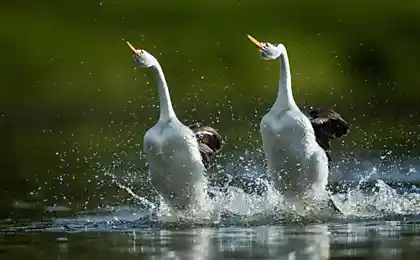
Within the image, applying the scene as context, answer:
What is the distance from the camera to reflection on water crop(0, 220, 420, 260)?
17.4 metres

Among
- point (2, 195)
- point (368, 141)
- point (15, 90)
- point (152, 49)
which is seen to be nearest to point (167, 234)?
point (2, 195)

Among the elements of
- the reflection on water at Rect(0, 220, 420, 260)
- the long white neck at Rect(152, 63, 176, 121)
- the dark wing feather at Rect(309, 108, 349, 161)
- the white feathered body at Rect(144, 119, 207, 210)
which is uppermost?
the long white neck at Rect(152, 63, 176, 121)

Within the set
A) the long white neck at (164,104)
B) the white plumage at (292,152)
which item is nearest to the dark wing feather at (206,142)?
the long white neck at (164,104)

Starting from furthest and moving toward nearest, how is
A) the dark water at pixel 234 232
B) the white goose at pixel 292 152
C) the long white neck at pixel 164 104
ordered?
the long white neck at pixel 164 104, the white goose at pixel 292 152, the dark water at pixel 234 232

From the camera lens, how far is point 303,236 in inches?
744

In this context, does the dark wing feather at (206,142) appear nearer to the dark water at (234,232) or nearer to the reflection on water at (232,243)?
the dark water at (234,232)

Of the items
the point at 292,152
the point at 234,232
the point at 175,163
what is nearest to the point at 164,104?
the point at 175,163

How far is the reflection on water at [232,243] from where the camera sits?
17438mm

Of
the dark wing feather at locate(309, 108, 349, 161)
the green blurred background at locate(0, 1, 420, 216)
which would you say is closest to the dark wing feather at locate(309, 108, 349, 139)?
the dark wing feather at locate(309, 108, 349, 161)

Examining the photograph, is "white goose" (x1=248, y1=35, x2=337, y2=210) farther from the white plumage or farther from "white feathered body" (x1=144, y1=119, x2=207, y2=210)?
"white feathered body" (x1=144, y1=119, x2=207, y2=210)

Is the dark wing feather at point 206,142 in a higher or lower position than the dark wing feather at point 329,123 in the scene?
lower

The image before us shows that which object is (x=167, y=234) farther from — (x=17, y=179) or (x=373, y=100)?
(x=373, y=100)

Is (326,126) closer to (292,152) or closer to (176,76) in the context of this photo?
(292,152)

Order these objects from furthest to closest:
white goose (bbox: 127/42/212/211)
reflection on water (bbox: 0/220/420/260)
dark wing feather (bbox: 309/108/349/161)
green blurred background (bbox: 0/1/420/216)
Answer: green blurred background (bbox: 0/1/420/216)
dark wing feather (bbox: 309/108/349/161)
white goose (bbox: 127/42/212/211)
reflection on water (bbox: 0/220/420/260)
